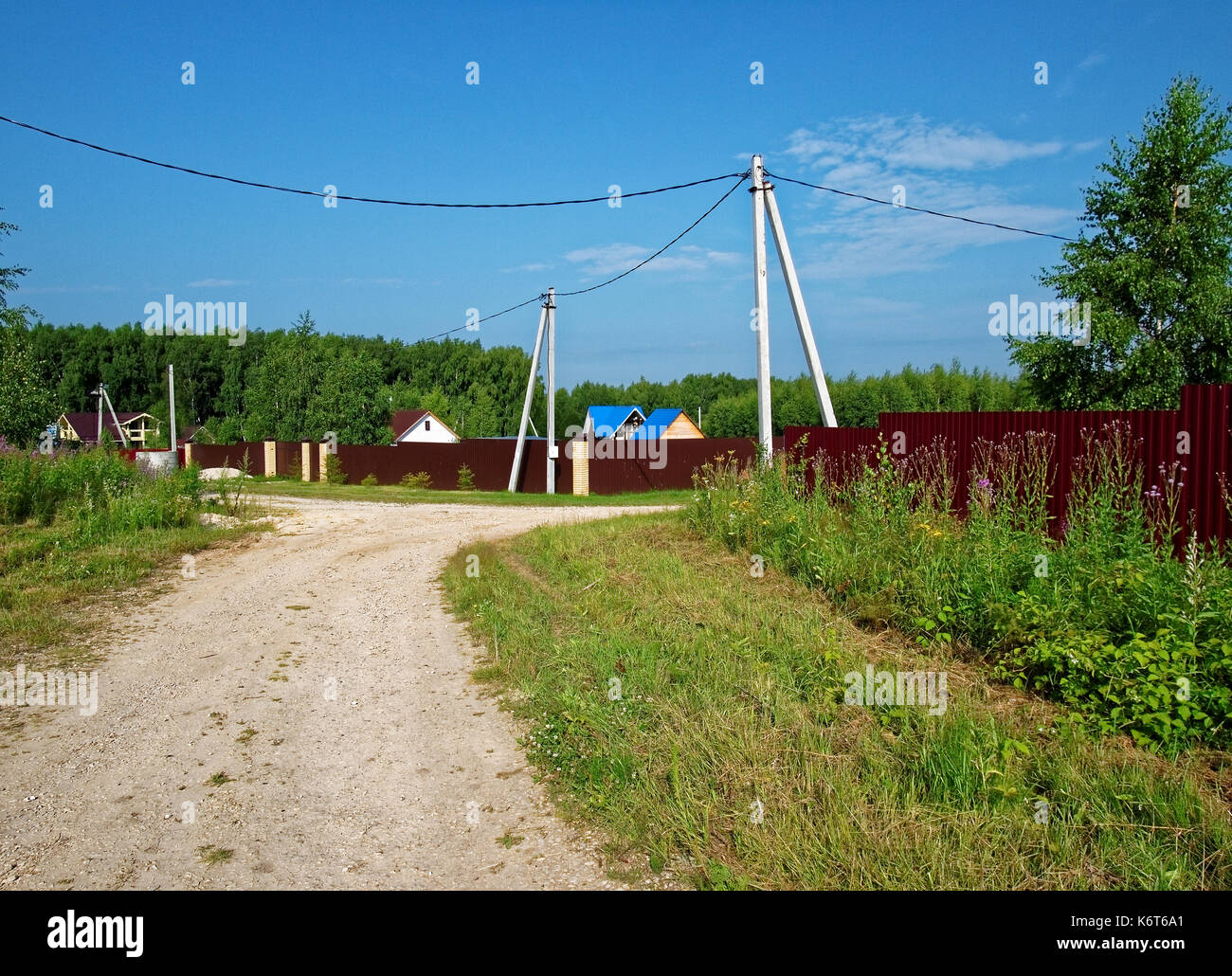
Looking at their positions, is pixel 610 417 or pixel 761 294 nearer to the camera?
pixel 761 294

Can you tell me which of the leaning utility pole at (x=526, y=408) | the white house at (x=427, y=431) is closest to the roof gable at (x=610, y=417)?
the white house at (x=427, y=431)

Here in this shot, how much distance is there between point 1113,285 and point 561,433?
72.7 m

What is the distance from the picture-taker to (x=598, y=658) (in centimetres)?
612

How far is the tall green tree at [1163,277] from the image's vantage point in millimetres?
17422

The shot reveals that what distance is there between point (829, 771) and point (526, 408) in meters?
23.7

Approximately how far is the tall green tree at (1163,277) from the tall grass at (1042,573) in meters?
11.4

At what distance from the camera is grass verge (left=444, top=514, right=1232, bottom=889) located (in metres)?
3.32

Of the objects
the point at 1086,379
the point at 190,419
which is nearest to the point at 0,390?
the point at 1086,379

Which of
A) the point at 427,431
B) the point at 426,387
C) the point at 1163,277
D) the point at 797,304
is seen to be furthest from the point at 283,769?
the point at 426,387

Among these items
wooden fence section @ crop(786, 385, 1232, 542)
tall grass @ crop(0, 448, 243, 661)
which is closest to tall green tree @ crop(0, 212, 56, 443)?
tall grass @ crop(0, 448, 243, 661)

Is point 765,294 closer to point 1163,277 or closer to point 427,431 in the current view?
point 1163,277

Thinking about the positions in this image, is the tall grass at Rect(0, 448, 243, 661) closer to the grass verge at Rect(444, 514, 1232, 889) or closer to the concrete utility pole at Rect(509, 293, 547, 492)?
the grass verge at Rect(444, 514, 1232, 889)

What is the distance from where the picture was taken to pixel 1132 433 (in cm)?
741

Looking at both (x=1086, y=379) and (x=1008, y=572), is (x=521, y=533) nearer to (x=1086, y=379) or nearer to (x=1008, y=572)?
(x=1008, y=572)
